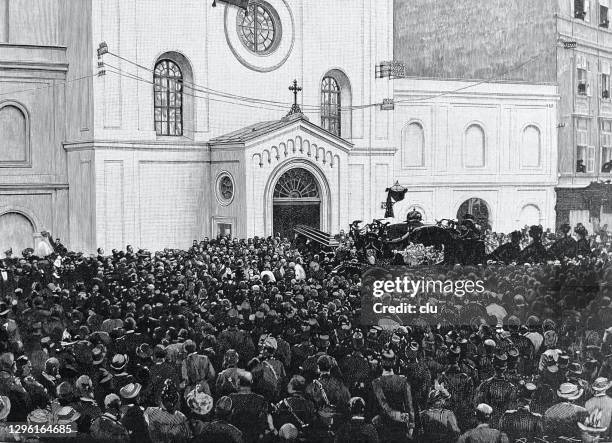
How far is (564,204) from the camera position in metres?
15.7

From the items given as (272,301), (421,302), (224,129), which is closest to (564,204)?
(421,302)

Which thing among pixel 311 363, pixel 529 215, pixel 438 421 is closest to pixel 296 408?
pixel 311 363

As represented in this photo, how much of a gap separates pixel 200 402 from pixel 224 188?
41.8ft

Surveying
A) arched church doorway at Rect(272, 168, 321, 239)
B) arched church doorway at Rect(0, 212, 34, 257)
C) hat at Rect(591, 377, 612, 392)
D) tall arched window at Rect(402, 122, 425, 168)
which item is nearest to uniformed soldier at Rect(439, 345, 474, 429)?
hat at Rect(591, 377, 612, 392)

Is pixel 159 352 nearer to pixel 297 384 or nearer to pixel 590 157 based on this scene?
pixel 297 384

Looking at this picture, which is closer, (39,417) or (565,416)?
(565,416)

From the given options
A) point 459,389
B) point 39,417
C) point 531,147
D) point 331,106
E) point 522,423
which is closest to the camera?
point 522,423

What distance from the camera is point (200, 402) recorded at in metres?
9.52

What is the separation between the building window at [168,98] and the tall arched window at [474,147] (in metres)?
6.41

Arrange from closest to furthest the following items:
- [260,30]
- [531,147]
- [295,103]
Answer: [531,147] < [295,103] < [260,30]

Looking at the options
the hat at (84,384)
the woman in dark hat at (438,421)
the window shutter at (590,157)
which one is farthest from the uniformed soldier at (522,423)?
the window shutter at (590,157)

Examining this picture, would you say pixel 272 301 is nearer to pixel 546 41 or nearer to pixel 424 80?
pixel 546 41

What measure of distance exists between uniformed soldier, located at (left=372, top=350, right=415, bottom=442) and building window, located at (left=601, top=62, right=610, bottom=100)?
701 centimetres

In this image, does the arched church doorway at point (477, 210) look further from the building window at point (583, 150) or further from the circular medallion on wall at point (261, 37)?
the circular medallion on wall at point (261, 37)
